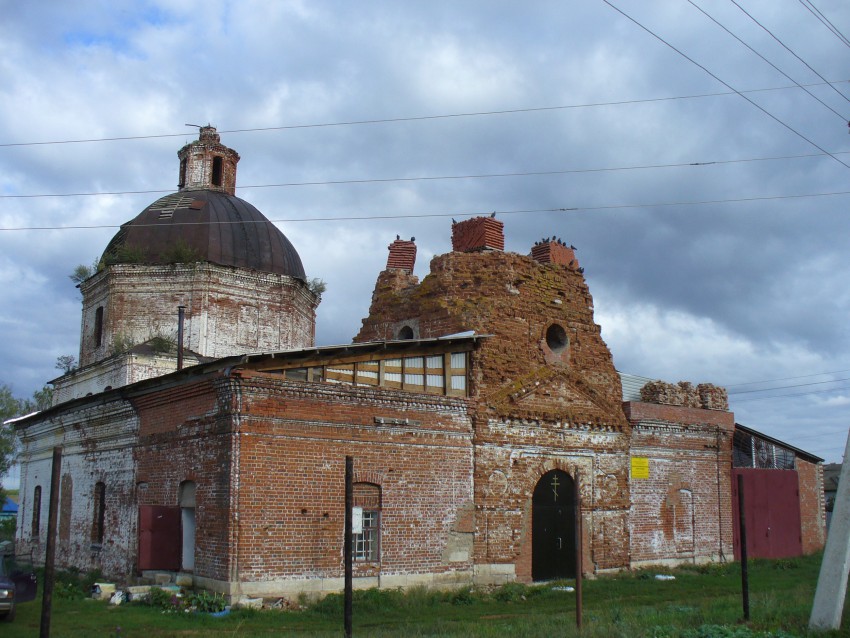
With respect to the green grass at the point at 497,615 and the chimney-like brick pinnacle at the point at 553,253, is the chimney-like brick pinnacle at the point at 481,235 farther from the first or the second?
the green grass at the point at 497,615

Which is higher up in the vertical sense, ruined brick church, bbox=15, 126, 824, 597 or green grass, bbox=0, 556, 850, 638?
ruined brick church, bbox=15, 126, 824, 597

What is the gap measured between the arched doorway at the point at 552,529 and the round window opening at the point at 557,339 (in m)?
2.94

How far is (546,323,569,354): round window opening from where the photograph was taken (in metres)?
19.7

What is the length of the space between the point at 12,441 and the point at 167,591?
35.2m

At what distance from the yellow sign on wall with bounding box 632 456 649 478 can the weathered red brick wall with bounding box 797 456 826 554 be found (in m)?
7.60

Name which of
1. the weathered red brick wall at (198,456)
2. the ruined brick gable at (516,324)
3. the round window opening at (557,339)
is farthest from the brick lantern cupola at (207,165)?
the round window opening at (557,339)

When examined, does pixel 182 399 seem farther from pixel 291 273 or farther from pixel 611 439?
pixel 291 273

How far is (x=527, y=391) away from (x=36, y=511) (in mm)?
14367

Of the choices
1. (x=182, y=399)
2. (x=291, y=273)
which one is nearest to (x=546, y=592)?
(x=182, y=399)

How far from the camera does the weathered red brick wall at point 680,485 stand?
Result: 20453mm

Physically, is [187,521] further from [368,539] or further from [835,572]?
[835,572]

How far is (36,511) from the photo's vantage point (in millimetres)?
23016

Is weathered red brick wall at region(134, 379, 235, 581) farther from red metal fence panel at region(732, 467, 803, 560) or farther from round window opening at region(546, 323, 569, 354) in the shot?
red metal fence panel at region(732, 467, 803, 560)

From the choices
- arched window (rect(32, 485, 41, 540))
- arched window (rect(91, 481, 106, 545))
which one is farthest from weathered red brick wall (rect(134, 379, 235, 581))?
arched window (rect(32, 485, 41, 540))
